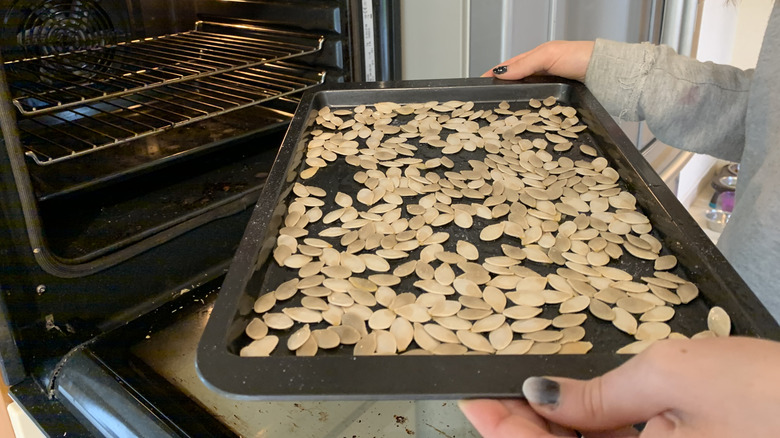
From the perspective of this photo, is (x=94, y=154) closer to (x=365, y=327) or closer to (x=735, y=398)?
(x=365, y=327)

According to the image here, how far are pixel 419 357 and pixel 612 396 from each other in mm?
134

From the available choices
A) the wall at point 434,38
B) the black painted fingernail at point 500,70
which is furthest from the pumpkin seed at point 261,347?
the wall at point 434,38

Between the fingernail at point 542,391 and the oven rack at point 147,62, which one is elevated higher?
the oven rack at point 147,62

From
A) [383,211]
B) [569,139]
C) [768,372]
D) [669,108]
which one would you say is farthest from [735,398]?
[669,108]

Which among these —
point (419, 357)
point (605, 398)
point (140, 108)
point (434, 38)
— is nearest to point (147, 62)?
point (140, 108)

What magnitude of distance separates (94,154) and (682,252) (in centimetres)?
82

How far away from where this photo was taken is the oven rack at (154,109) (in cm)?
89

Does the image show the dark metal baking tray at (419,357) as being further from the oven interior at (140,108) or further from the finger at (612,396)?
the oven interior at (140,108)

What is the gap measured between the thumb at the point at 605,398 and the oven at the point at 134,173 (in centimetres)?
37

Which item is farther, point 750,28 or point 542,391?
point 750,28

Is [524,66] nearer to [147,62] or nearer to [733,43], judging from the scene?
[147,62]

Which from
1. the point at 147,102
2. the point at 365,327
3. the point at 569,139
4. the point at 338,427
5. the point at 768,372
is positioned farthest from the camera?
the point at 147,102

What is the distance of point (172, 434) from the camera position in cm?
60

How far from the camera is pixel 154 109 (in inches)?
41.6
